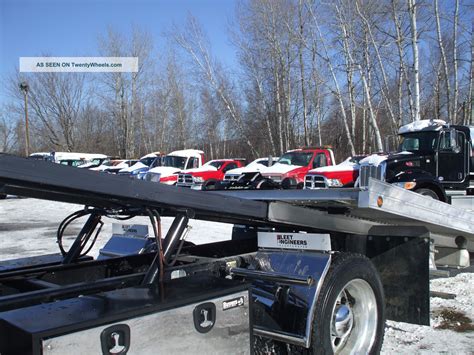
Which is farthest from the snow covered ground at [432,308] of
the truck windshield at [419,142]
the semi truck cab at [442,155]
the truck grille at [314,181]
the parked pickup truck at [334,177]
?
the truck windshield at [419,142]

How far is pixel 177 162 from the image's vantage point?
2323 cm

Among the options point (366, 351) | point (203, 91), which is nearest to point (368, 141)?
point (203, 91)

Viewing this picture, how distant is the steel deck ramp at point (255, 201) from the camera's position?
2.03 metres

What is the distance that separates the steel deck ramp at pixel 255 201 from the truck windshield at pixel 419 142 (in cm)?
665

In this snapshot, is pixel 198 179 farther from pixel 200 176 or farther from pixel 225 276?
pixel 225 276

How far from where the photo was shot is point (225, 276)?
3387 mm

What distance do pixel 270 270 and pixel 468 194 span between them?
10095mm

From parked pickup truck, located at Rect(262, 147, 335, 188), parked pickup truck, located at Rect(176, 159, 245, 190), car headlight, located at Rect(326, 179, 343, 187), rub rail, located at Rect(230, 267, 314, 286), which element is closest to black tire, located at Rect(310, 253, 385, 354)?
rub rail, located at Rect(230, 267, 314, 286)

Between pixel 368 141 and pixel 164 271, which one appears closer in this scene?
pixel 164 271

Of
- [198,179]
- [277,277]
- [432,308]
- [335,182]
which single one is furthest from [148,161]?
[277,277]

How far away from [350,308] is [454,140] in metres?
8.99

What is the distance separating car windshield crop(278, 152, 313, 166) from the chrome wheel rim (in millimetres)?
13619

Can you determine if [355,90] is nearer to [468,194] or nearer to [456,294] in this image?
[468,194]

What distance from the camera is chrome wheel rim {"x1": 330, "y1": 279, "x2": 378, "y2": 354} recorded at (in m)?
3.38
